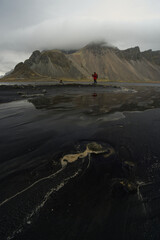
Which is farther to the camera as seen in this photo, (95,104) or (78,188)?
(95,104)

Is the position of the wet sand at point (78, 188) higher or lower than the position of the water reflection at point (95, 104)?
lower

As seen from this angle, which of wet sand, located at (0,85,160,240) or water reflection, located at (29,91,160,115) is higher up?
water reflection, located at (29,91,160,115)

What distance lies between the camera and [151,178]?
4.07 meters

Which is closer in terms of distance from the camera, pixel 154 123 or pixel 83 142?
pixel 83 142

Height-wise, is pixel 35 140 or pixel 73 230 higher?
pixel 35 140

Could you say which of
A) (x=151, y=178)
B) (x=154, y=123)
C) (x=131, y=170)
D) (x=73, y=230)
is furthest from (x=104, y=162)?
(x=154, y=123)

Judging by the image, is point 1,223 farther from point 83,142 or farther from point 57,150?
point 83,142

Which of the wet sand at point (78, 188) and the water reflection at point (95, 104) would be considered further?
the water reflection at point (95, 104)

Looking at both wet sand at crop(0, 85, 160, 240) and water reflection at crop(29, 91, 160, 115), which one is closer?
wet sand at crop(0, 85, 160, 240)

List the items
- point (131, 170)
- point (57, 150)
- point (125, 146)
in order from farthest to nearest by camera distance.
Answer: point (125, 146) < point (57, 150) < point (131, 170)

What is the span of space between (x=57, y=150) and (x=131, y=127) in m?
5.49

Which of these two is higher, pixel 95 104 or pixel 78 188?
pixel 95 104

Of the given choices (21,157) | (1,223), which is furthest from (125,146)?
(1,223)

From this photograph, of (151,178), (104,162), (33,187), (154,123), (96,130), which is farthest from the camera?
(154,123)
